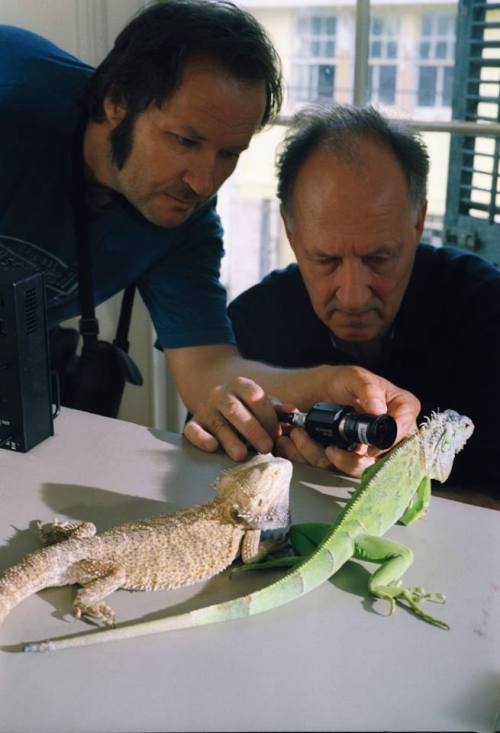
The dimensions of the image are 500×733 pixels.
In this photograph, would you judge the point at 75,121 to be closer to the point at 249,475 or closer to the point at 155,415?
the point at 249,475

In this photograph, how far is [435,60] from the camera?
2346 mm

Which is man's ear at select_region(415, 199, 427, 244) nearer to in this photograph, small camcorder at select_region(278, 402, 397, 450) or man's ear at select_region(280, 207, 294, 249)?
man's ear at select_region(280, 207, 294, 249)

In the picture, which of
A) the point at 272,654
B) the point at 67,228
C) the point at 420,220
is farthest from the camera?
the point at 67,228

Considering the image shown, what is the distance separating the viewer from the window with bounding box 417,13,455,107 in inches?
90.4

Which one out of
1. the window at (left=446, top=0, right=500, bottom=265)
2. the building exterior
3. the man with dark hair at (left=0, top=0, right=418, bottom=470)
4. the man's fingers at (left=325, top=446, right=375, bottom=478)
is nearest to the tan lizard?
the man's fingers at (left=325, top=446, right=375, bottom=478)

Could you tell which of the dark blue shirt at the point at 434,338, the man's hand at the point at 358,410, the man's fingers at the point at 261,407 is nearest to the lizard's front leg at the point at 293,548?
the man's hand at the point at 358,410

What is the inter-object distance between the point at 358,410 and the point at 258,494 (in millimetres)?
355

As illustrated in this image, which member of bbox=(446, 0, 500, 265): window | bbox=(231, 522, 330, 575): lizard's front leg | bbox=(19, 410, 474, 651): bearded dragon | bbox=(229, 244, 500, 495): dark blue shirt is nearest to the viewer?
bbox=(19, 410, 474, 651): bearded dragon

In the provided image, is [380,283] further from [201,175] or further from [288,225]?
[201,175]

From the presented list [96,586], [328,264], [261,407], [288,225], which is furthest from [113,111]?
[96,586]

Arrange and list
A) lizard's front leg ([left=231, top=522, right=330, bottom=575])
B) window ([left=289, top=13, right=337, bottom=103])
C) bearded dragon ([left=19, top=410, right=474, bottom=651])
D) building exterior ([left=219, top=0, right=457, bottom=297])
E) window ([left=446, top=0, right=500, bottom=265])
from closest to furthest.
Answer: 1. bearded dragon ([left=19, top=410, right=474, bottom=651])
2. lizard's front leg ([left=231, top=522, right=330, bottom=575])
3. window ([left=446, top=0, right=500, bottom=265])
4. building exterior ([left=219, top=0, right=457, bottom=297])
5. window ([left=289, top=13, right=337, bottom=103])

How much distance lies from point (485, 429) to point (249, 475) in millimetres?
886

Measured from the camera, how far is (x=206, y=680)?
2.80 feet

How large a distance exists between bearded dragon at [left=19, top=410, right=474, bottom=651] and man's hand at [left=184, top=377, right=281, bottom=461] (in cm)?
24
